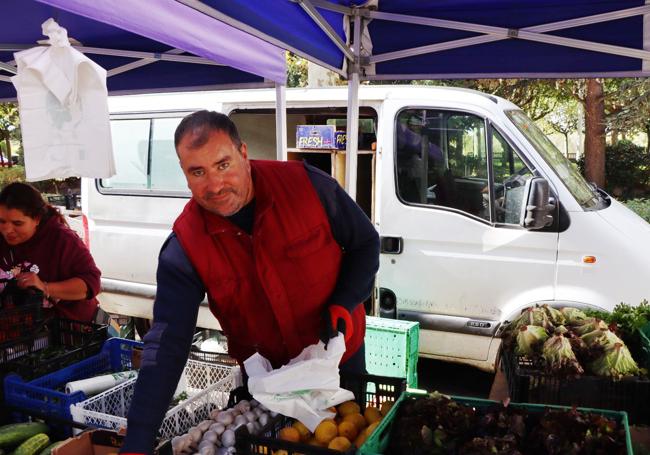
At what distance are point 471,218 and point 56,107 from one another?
2987 mm

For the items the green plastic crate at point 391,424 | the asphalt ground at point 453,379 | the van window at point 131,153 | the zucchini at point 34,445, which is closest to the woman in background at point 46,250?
the zucchini at point 34,445

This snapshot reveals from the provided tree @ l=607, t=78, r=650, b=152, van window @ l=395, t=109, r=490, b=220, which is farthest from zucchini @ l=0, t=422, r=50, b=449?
tree @ l=607, t=78, r=650, b=152

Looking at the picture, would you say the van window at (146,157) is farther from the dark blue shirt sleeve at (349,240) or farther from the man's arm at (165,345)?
the man's arm at (165,345)

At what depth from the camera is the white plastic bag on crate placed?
6.15 ft

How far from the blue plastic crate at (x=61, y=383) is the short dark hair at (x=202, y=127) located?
1.20m

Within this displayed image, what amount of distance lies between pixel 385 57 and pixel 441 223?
1325 mm

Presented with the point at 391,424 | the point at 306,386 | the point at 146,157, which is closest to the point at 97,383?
the point at 306,386

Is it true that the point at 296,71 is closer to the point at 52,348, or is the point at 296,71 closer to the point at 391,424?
the point at 52,348

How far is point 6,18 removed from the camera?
10.3 feet

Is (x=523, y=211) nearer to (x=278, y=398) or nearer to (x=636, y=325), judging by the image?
(x=636, y=325)

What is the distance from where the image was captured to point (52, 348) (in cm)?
296

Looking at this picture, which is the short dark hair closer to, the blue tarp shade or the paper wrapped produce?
the blue tarp shade

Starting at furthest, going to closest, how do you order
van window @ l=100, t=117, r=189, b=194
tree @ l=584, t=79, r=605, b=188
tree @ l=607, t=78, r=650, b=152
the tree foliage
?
the tree foliage
tree @ l=584, t=79, r=605, b=188
tree @ l=607, t=78, r=650, b=152
van window @ l=100, t=117, r=189, b=194

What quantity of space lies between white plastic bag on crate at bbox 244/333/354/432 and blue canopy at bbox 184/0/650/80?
1.66 meters
